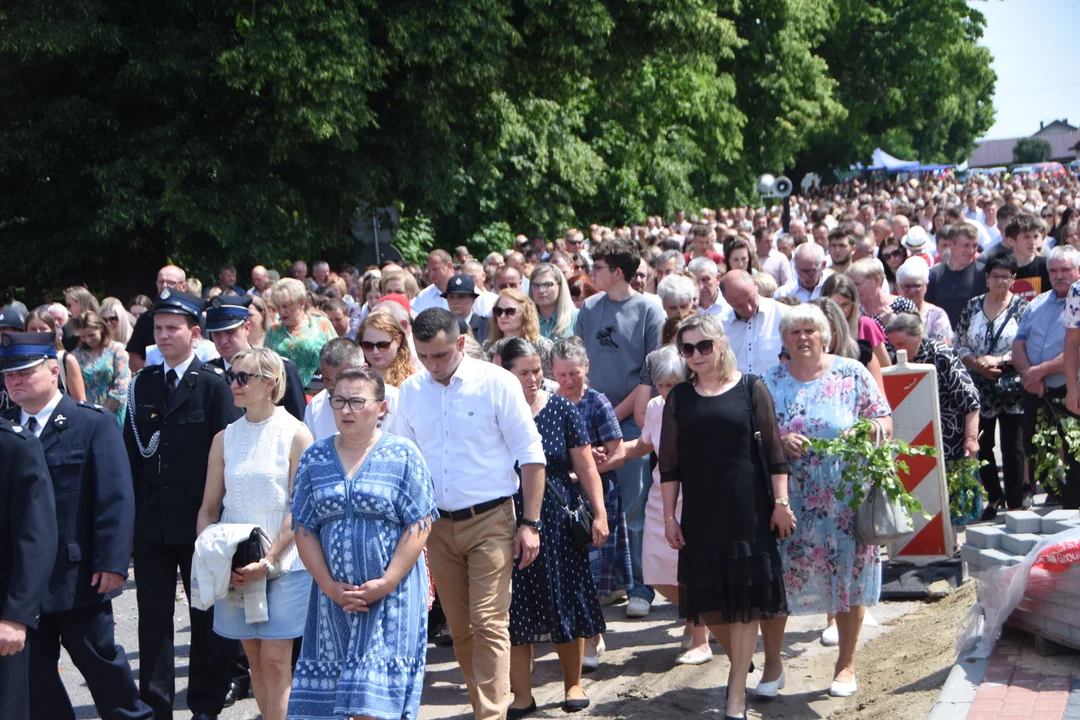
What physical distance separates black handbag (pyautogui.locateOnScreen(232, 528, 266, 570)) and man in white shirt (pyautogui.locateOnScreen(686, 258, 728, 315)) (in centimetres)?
442

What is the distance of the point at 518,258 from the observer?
1449cm

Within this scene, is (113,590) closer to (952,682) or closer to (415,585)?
(415,585)

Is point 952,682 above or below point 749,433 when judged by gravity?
below

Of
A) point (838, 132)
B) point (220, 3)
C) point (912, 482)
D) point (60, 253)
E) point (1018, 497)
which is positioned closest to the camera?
point (912, 482)

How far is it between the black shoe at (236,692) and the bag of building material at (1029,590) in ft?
12.0

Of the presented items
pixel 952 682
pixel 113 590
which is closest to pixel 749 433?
pixel 952 682

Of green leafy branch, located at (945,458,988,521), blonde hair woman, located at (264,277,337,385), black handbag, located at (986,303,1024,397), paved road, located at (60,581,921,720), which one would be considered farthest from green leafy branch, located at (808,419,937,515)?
blonde hair woman, located at (264,277,337,385)

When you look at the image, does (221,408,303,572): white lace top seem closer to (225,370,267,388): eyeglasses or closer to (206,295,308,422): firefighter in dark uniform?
(225,370,267,388): eyeglasses

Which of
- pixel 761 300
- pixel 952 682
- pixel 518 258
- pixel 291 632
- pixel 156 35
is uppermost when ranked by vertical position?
pixel 156 35

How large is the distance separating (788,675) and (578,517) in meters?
1.45

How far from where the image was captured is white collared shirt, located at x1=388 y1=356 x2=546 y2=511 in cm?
616

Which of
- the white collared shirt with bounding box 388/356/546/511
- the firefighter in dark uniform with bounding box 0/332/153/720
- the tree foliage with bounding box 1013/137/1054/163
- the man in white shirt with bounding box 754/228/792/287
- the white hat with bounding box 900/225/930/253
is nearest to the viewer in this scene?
the firefighter in dark uniform with bounding box 0/332/153/720

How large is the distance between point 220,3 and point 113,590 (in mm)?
13650

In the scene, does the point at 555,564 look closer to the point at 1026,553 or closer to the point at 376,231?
the point at 1026,553
